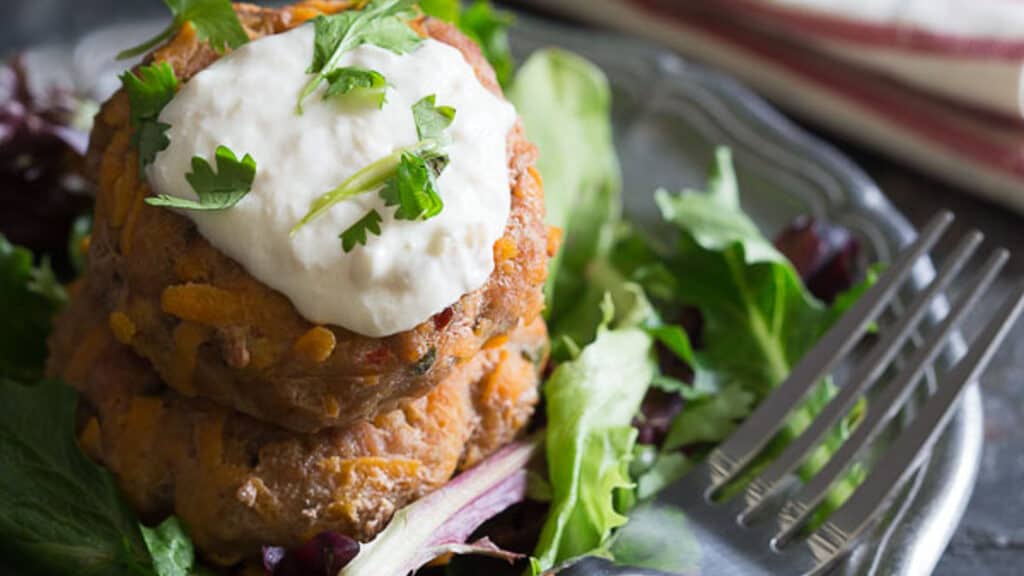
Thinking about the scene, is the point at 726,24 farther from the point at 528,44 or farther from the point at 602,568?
the point at 602,568

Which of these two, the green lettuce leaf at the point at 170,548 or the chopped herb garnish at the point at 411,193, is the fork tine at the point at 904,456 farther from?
the green lettuce leaf at the point at 170,548

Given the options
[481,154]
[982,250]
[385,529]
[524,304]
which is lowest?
[982,250]

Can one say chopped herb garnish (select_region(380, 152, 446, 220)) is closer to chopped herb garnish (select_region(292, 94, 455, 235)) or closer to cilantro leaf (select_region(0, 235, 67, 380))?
chopped herb garnish (select_region(292, 94, 455, 235))

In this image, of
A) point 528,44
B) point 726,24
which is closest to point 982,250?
point 726,24

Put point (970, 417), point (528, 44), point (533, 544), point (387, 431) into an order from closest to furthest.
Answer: point (387, 431)
point (533, 544)
point (970, 417)
point (528, 44)

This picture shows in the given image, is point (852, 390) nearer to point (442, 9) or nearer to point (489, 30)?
point (442, 9)

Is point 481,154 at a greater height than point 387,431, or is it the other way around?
point 481,154

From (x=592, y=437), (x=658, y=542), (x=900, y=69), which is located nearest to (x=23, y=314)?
(x=592, y=437)
